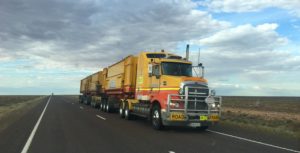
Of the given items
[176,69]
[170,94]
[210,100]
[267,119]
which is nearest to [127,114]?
[176,69]

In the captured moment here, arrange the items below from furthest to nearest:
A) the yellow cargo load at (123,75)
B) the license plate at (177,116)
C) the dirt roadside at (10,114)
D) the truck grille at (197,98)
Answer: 1. the yellow cargo load at (123,75)
2. the dirt roadside at (10,114)
3. the truck grille at (197,98)
4. the license plate at (177,116)

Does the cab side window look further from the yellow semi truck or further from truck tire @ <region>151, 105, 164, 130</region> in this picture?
truck tire @ <region>151, 105, 164, 130</region>

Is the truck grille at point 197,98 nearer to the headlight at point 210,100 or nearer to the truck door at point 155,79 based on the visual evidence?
the headlight at point 210,100

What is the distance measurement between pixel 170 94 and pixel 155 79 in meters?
2.23

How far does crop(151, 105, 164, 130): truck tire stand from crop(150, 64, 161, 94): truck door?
791 mm

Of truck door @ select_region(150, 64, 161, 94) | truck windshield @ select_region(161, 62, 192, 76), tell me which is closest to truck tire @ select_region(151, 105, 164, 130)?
truck door @ select_region(150, 64, 161, 94)

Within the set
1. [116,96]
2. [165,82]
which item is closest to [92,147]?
[165,82]

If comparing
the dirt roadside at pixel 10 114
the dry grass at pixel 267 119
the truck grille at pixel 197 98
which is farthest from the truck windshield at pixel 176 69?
the dirt roadside at pixel 10 114

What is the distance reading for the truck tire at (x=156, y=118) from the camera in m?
17.1

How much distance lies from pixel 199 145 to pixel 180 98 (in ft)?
14.2

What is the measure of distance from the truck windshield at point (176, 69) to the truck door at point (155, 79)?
0.36 meters

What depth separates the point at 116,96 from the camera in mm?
27812

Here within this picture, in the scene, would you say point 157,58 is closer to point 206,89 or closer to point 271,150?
point 206,89

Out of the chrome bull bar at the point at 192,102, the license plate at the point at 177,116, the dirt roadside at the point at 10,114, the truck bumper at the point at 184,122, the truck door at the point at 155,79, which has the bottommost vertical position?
the dirt roadside at the point at 10,114
